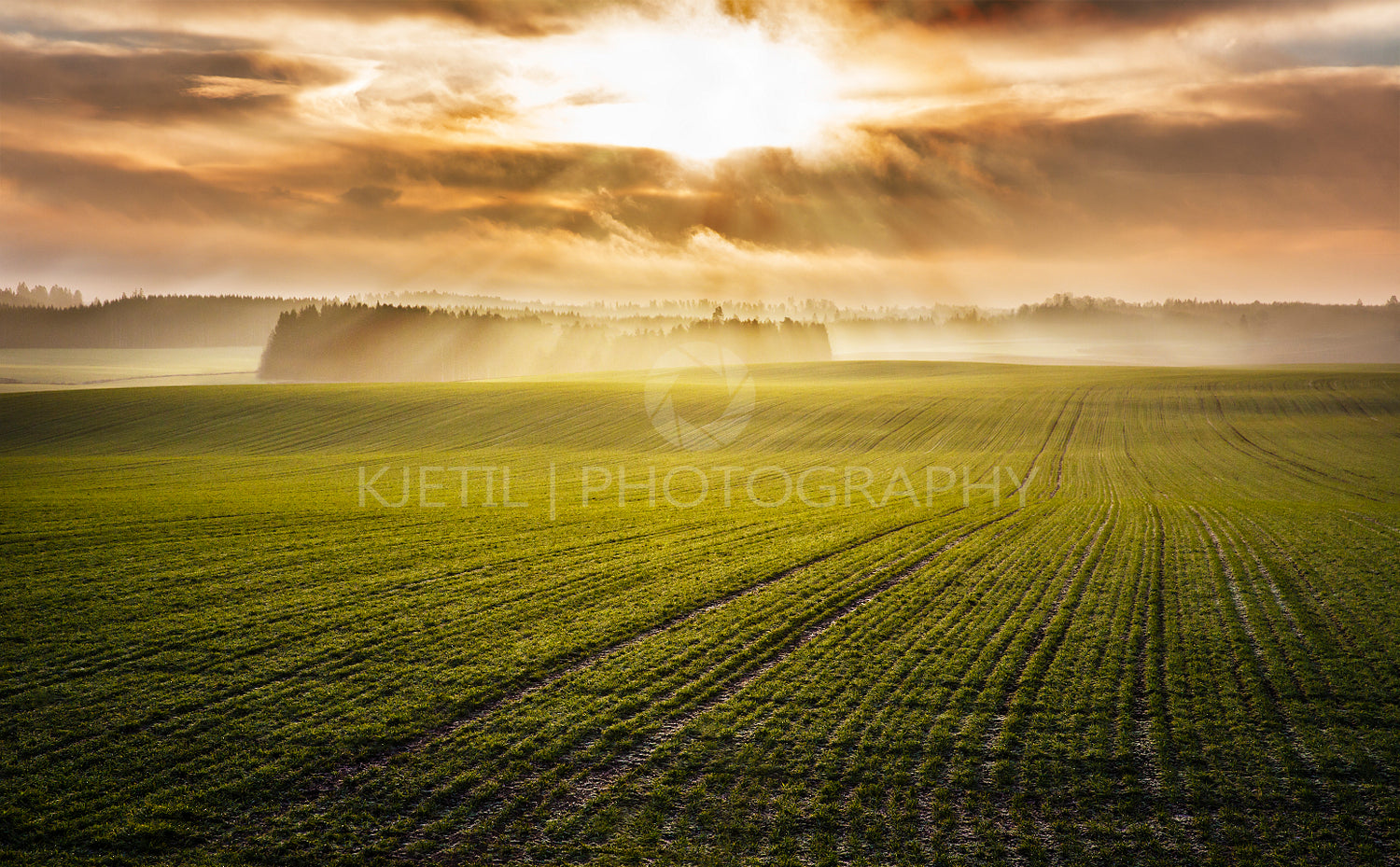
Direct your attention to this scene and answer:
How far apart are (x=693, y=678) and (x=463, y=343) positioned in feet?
496

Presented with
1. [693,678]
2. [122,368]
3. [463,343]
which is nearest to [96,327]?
[122,368]

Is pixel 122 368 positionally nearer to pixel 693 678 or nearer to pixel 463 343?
pixel 463 343

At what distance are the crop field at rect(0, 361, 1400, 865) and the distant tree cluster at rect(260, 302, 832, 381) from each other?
11641 centimetres

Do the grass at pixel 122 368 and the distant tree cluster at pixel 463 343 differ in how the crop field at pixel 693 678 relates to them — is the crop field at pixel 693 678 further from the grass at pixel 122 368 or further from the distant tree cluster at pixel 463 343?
the distant tree cluster at pixel 463 343

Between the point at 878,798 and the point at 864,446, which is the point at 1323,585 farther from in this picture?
the point at 864,446

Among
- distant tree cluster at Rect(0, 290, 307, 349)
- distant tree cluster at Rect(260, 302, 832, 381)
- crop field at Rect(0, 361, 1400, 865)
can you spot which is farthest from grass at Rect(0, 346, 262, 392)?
crop field at Rect(0, 361, 1400, 865)

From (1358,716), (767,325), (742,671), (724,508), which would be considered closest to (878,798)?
(742,671)

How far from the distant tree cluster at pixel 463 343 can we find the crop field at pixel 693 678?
116 metres

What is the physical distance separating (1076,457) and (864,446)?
461 inches

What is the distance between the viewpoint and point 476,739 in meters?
9.00

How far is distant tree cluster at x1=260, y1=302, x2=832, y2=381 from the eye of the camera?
133m

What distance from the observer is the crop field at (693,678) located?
24.2 ft

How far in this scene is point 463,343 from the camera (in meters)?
152

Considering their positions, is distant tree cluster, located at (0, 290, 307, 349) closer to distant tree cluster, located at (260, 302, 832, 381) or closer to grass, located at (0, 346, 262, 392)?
grass, located at (0, 346, 262, 392)
